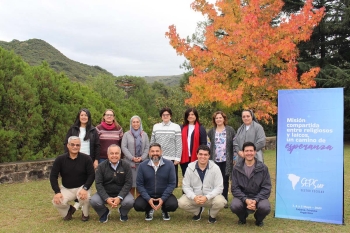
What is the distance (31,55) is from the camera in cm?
4656

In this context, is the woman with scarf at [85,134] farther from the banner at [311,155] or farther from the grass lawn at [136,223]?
the banner at [311,155]

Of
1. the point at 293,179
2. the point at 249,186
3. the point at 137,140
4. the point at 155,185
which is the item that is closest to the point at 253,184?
the point at 249,186

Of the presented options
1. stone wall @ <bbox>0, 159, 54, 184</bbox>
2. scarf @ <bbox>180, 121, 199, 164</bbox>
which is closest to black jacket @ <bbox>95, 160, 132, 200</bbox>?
scarf @ <bbox>180, 121, 199, 164</bbox>

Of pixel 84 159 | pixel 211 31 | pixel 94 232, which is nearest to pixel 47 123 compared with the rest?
pixel 84 159

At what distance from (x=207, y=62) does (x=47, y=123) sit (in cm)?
502

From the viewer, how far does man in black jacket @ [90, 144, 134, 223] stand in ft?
14.6

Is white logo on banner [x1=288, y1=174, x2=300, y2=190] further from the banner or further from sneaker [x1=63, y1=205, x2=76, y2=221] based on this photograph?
sneaker [x1=63, y1=205, x2=76, y2=221]

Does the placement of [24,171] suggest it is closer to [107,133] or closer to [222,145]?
[107,133]

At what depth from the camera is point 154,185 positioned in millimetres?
4605

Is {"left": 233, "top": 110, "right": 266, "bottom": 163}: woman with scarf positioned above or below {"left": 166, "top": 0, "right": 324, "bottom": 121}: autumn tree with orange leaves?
below

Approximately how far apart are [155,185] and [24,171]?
3.90 meters

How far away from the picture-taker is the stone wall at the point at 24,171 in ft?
22.7

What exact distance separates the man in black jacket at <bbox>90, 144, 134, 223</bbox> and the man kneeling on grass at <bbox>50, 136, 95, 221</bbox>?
0.55 feet

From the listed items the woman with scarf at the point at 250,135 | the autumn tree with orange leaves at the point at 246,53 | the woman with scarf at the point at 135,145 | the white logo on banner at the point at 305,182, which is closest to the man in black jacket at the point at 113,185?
A: the woman with scarf at the point at 135,145
